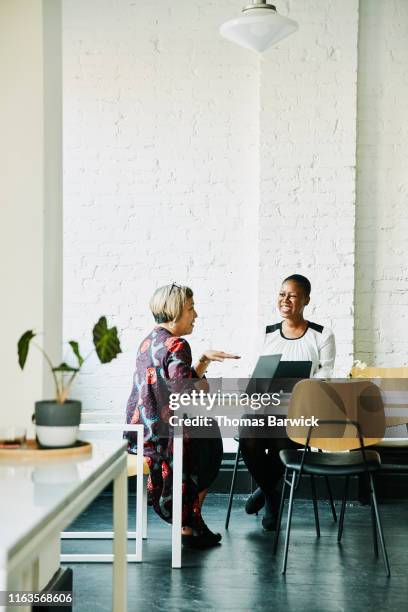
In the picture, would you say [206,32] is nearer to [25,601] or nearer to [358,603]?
A: [358,603]

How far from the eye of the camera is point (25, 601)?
1788 mm

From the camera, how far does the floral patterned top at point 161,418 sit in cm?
407

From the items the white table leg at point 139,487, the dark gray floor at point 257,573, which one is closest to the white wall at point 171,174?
the dark gray floor at point 257,573

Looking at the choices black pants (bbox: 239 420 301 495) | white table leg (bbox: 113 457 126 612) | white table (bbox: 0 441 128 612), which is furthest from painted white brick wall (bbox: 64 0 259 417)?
white table leg (bbox: 113 457 126 612)

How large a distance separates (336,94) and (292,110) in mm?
276

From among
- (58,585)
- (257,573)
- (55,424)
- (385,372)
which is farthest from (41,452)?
(385,372)

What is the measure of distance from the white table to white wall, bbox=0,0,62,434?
39 centimetres

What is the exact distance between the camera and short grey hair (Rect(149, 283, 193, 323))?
4.20 m

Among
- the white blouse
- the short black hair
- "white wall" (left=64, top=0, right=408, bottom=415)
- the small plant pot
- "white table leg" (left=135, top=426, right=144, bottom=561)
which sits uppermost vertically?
"white wall" (left=64, top=0, right=408, bottom=415)

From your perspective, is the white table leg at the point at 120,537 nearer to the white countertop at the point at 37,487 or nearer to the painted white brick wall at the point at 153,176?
the white countertop at the point at 37,487

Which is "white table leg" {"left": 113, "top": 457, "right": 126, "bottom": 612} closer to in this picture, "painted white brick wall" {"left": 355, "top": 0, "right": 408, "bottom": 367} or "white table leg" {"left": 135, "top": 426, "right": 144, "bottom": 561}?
"white table leg" {"left": 135, "top": 426, "right": 144, "bottom": 561}

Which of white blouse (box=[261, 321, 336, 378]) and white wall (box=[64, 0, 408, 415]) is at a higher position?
white wall (box=[64, 0, 408, 415])

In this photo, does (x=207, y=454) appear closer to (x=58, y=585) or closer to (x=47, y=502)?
(x=58, y=585)

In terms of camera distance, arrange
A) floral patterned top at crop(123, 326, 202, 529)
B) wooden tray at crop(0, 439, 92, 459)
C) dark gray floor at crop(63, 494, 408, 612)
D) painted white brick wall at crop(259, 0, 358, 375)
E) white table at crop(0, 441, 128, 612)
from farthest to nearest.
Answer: painted white brick wall at crop(259, 0, 358, 375)
floral patterned top at crop(123, 326, 202, 529)
dark gray floor at crop(63, 494, 408, 612)
wooden tray at crop(0, 439, 92, 459)
white table at crop(0, 441, 128, 612)
